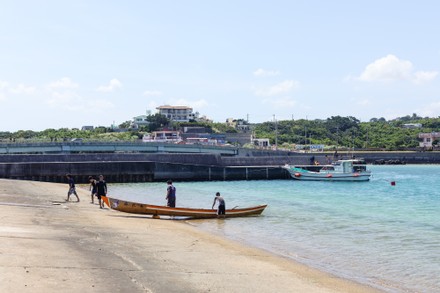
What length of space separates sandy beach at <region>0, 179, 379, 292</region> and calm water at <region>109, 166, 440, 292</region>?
1.54 metres

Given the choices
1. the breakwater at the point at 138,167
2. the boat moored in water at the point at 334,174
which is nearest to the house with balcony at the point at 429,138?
the breakwater at the point at 138,167

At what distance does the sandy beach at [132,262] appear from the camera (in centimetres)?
1331

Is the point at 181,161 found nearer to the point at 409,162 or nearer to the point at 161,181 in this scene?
the point at 161,181

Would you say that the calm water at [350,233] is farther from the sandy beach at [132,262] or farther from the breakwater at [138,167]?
the breakwater at [138,167]

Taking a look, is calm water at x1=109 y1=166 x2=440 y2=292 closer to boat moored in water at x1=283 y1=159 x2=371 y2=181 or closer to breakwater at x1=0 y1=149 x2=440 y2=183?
breakwater at x1=0 y1=149 x2=440 y2=183

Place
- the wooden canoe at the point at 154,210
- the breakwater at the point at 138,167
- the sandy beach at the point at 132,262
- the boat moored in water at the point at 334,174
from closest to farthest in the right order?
the sandy beach at the point at 132,262 < the wooden canoe at the point at 154,210 < the breakwater at the point at 138,167 < the boat moored in water at the point at 334,174

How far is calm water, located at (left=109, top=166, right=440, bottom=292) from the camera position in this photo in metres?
19.5

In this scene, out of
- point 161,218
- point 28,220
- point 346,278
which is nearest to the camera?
point 346,278

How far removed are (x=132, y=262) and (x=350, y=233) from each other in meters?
15.4

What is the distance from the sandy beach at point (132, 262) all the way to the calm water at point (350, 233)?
1.54 m

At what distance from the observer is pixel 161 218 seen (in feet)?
106

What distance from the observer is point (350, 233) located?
95.8 ft

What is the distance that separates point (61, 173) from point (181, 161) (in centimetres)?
2037

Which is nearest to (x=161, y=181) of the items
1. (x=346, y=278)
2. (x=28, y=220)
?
(x=28, y=220)
